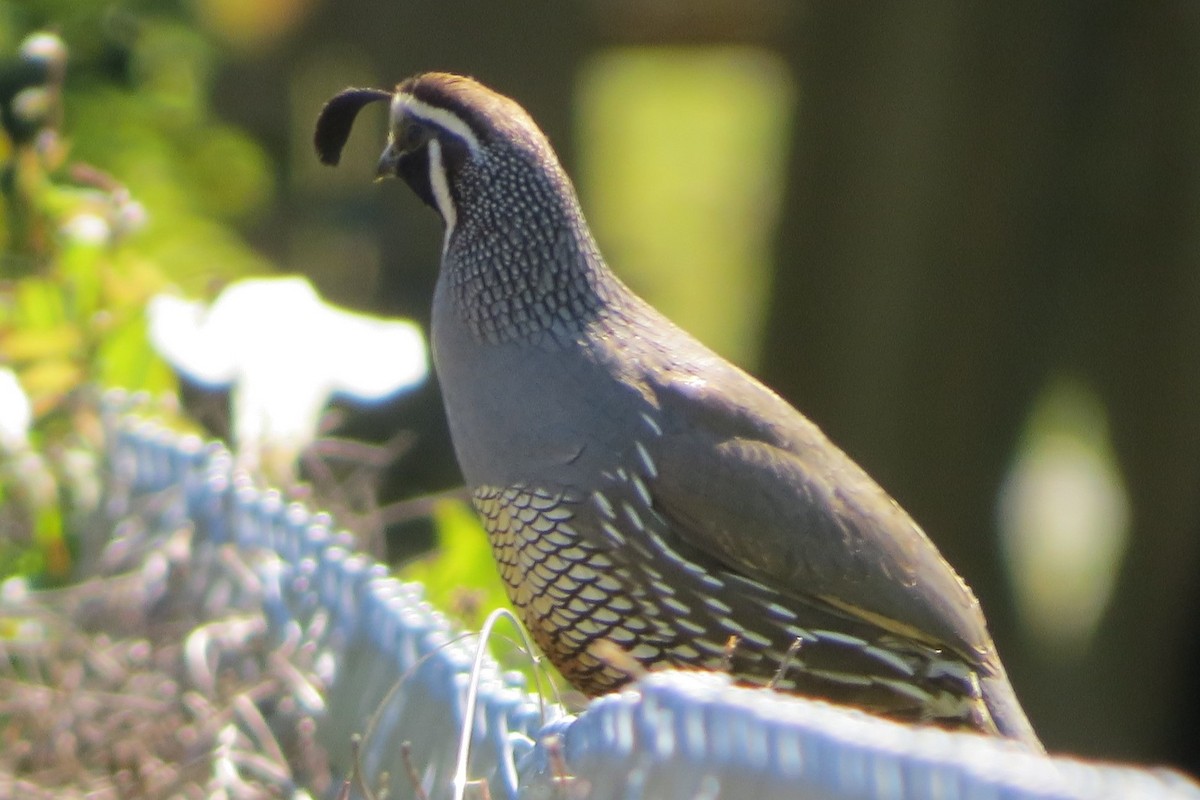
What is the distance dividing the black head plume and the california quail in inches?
9.4

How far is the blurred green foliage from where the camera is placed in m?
2.80

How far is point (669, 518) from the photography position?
97.8 inches

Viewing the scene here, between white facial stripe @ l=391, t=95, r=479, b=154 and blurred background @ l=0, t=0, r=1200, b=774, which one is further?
blurred background @ l=0, t=0, r=1200, b=774

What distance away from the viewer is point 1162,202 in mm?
5996

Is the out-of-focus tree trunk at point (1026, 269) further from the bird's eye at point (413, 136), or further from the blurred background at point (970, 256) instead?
the bird's eye at point (413, 136)

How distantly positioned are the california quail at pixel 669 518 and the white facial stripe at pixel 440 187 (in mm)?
49

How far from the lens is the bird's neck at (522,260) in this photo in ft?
8.68

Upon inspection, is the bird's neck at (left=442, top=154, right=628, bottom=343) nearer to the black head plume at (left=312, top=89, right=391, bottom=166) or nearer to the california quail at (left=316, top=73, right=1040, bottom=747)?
the california quail at (left=316, top=73, right=1040, bottom=747)

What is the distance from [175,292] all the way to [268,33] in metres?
3.86

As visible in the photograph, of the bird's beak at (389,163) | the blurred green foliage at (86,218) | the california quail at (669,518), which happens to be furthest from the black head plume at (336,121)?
the blurred green foliage at (86,218)

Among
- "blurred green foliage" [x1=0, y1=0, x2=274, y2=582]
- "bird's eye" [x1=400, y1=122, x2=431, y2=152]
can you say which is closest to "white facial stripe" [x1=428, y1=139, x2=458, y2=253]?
"bird's eye" [x1=400, y1=122, x2=431, y2=152]

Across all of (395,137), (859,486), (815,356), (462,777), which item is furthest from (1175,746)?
(462,777)

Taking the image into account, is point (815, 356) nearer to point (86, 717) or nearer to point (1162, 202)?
point (1162, 202)

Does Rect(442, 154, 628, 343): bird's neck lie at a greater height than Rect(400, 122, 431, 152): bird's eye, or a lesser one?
lesser
